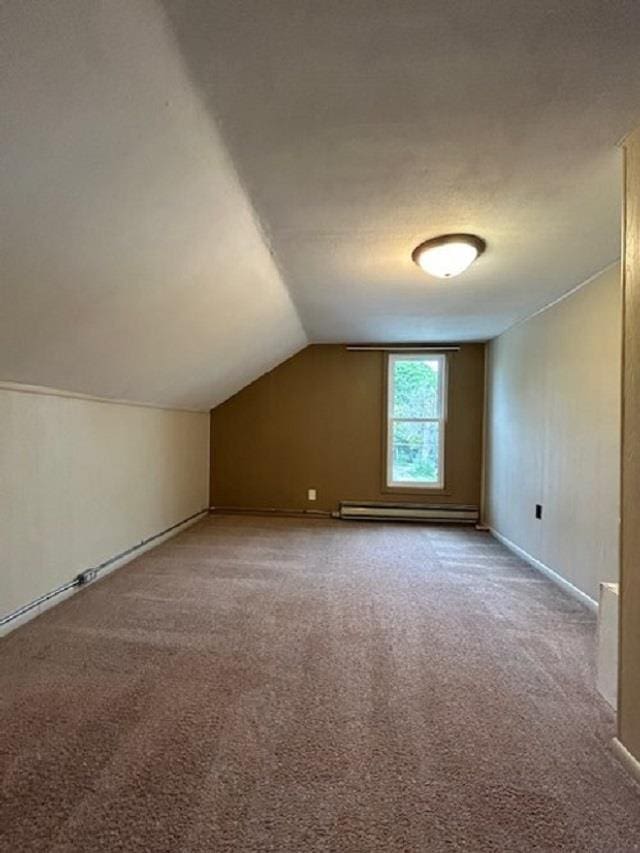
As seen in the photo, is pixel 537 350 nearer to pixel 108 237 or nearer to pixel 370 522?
pixel 370 522

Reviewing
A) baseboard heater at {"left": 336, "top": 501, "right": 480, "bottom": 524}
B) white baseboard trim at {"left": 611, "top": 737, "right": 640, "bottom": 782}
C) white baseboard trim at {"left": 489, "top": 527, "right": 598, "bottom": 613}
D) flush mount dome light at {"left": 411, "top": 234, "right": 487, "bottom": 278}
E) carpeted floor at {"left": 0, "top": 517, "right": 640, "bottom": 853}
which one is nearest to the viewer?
carpeted floor at {"left": 0, "top": 517, "right": 640, "bottom": 853}

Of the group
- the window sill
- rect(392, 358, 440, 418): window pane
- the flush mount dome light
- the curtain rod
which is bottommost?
the window sill

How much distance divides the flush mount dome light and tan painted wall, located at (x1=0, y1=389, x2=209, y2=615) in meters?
2.19

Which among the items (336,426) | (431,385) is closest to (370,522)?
(336,426)

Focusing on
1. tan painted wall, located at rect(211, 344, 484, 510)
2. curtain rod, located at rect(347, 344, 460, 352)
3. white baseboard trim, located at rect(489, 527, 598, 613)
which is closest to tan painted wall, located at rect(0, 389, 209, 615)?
tan painted wall, located at rect(211, 344, 484, 510)

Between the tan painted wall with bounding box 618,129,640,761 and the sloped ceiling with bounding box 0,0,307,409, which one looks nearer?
the sloped ceiling with bounding box 0,0,307,409

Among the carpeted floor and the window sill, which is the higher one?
the window sill

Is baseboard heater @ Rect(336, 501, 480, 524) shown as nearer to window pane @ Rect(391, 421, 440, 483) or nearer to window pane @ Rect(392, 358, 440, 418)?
window pane @ Rect(391, 421, 440, 483)

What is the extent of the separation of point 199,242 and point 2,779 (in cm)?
202

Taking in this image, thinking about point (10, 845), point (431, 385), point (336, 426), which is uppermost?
point (431, 385)

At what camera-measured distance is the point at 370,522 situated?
5.26 meters

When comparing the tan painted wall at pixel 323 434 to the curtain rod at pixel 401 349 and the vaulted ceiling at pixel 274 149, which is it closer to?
the curtain rod at pixel 401 349

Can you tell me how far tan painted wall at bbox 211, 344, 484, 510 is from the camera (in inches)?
208

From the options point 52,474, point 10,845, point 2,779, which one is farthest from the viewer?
point 52,474
